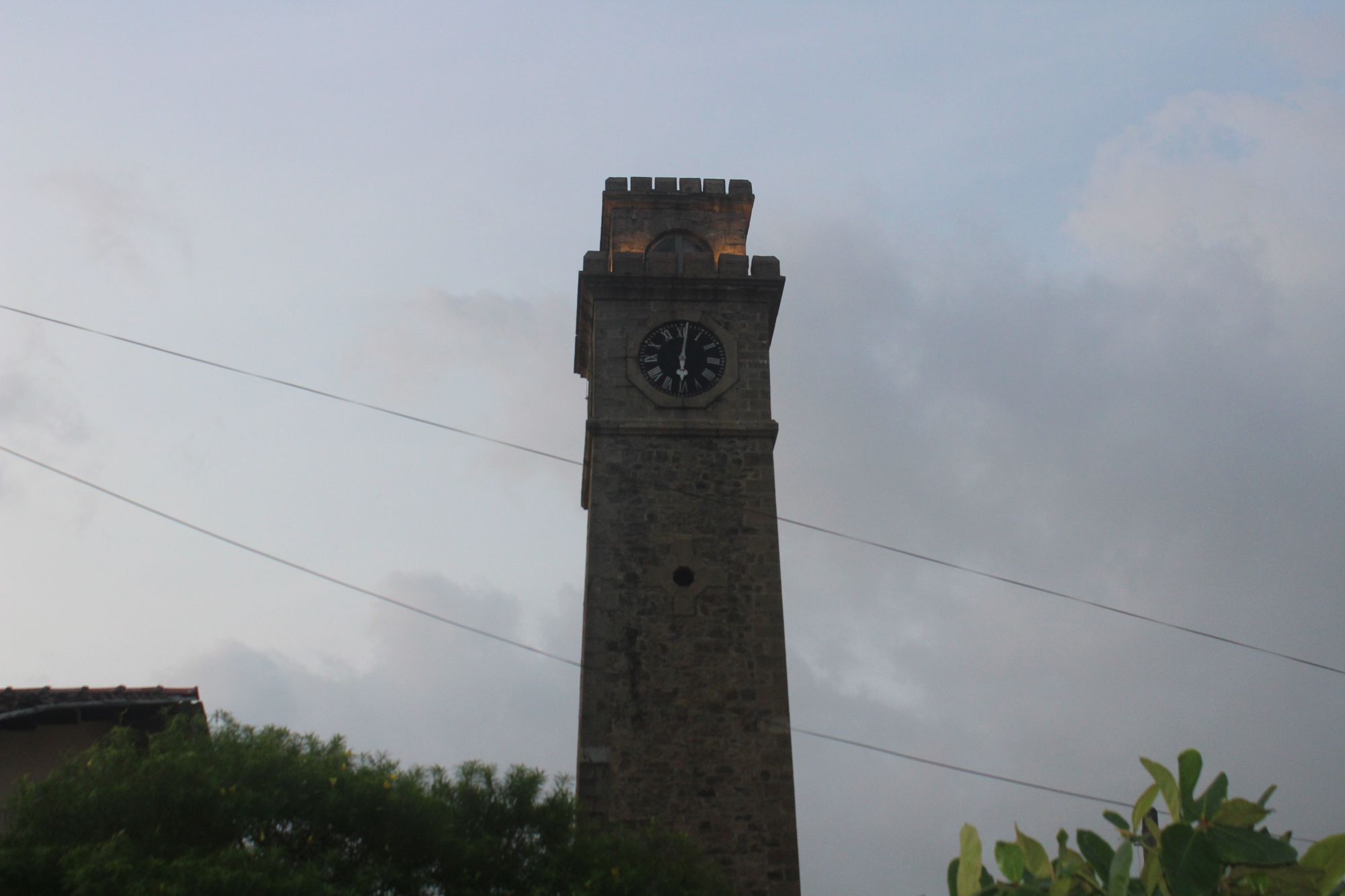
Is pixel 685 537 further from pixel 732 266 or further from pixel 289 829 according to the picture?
pixel 289 829

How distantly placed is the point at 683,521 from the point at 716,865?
5.64 meters

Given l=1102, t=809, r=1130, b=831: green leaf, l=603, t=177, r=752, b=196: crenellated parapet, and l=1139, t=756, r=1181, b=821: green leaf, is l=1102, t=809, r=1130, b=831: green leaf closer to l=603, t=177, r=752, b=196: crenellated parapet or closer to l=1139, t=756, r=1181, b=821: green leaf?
l=1139, t=756, r=1181, b=821: green leaf

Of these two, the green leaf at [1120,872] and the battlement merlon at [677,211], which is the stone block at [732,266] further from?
the green leaf at [1120,872]

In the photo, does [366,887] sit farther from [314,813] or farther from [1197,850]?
[1197,850]

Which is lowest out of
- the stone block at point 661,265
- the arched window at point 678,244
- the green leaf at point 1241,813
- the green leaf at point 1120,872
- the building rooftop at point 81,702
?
the green leaf at point 1120,872

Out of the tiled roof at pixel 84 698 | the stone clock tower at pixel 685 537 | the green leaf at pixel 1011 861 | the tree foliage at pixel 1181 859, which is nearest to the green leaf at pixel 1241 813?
the tree foliage at pixel 1181 859

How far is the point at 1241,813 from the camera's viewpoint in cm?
456

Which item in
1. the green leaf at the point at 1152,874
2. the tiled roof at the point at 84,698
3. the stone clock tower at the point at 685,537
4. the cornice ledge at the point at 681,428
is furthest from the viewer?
the cornice ledge at the point at 681,428

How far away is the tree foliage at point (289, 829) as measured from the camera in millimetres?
11812

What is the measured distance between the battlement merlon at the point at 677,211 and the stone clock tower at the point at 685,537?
0.03 m

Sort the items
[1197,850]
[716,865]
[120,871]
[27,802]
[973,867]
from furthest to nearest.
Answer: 1. [716,865]
2. [27,802]
3. [120,871]
4. [973,867]
5. [1197,850]

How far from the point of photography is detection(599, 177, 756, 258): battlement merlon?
24.4 metres

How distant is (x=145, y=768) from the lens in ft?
43.0

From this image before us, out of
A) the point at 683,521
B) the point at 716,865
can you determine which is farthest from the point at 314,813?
the point at 683,521
